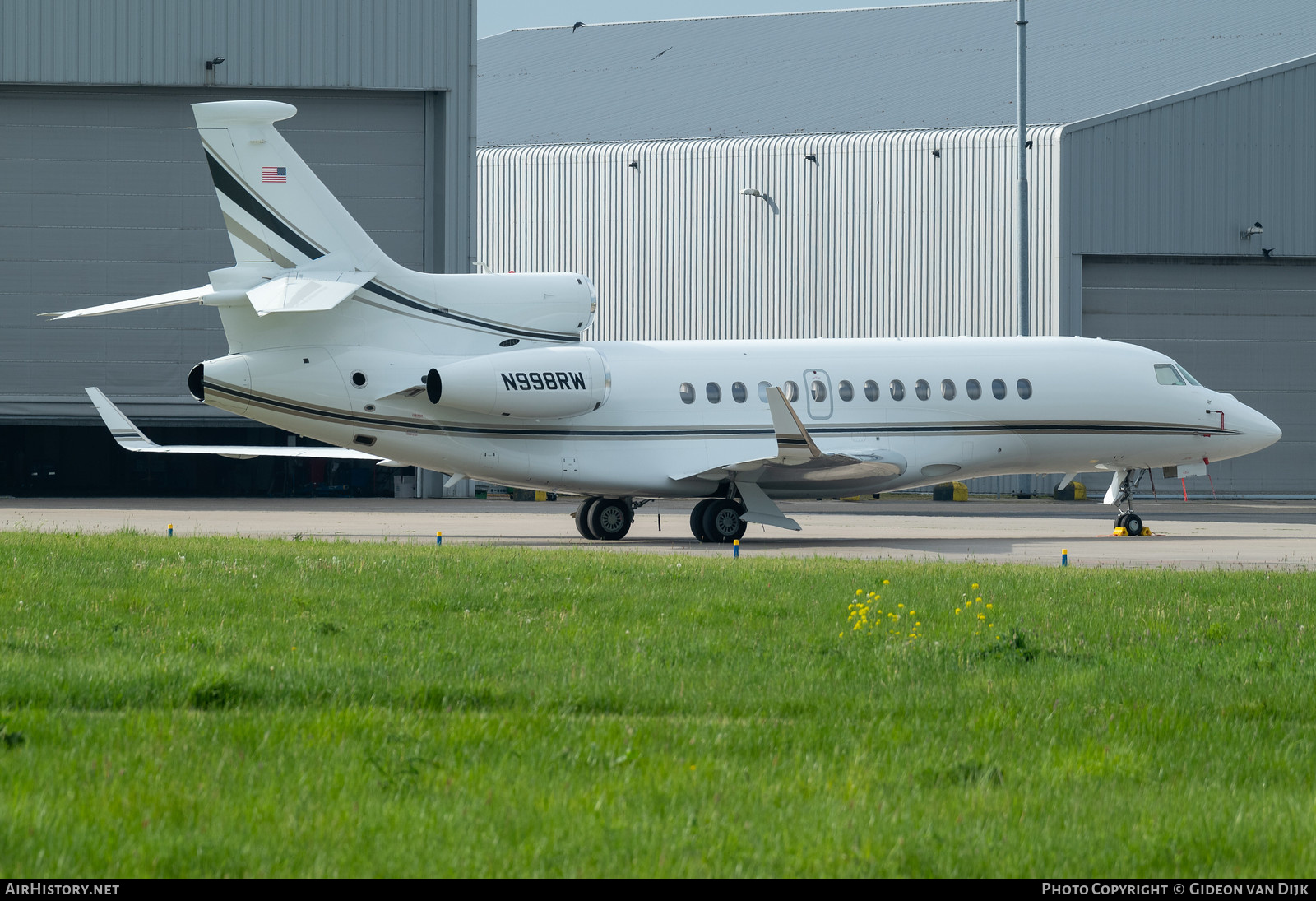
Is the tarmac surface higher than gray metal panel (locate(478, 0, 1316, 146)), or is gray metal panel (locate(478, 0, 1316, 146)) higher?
gray metal panel (locate(478, 0, 1316, 146))

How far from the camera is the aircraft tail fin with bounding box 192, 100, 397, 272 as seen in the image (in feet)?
68.8

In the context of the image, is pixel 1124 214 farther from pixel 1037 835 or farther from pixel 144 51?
pixel 1037 835

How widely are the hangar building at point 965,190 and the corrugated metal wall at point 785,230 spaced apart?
0.07 m

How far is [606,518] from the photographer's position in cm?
2392

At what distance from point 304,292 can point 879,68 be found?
30923 millimetres

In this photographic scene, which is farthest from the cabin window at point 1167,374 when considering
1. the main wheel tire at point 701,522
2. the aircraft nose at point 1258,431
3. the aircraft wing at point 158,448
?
the aircraft wing at point 158,448

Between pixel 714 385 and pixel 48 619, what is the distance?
14533 mm

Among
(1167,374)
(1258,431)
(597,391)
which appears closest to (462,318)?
(597,391)

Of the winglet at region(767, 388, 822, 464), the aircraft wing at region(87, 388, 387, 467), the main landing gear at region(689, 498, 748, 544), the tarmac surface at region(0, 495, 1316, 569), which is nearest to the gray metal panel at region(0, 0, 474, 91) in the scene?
the tarmac surface at region(0, 495, 1316, 569)

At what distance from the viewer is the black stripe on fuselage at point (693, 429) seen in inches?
841

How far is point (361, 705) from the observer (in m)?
7.45

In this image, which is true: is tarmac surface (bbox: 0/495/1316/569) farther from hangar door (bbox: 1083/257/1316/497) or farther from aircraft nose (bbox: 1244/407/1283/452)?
aircraft nose (bbox: 1244/407/1283/452)

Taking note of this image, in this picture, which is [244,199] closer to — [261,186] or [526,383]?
[261,186]

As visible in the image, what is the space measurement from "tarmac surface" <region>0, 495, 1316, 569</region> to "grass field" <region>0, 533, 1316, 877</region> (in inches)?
316
